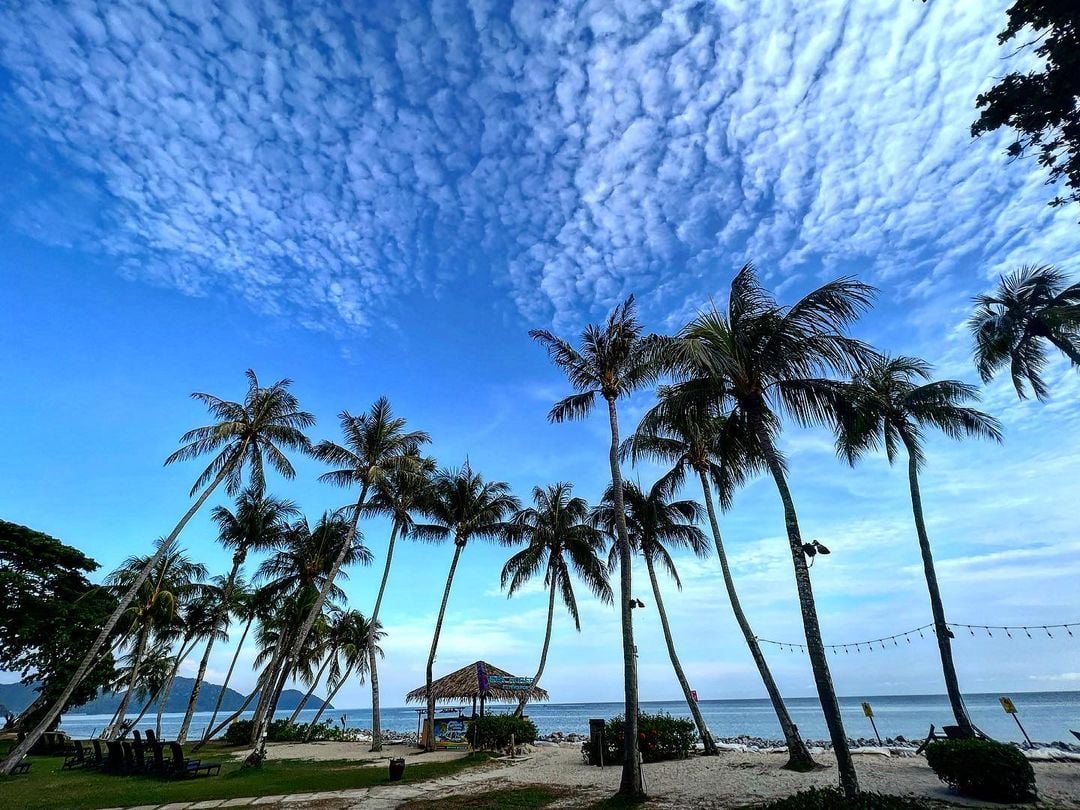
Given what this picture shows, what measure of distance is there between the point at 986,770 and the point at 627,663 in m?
6.36

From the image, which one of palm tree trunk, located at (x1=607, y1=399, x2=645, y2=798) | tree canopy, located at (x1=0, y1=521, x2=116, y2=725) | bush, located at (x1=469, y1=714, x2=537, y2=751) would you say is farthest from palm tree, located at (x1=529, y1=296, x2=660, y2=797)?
tree canopy, located at (x1=0, y1=521, x2=116, y2=725)

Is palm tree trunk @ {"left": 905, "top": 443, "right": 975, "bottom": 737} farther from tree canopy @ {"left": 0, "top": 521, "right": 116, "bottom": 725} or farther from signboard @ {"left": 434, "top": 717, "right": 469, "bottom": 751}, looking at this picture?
tree canopy @ {"left": 0, "top": 521, "right": 116, "bottom": 725}

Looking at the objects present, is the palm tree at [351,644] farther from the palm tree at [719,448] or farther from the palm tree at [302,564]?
the palm tree at [719,448]

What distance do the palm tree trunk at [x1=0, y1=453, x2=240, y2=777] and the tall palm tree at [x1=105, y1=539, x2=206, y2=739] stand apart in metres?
6.47

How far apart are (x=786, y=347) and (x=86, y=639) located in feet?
94.3

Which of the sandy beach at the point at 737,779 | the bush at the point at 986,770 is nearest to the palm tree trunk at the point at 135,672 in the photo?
the sandy beach at the point at 737,779

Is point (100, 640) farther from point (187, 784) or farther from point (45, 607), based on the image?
point (187, 784)

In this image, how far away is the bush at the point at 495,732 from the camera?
71.5 feet

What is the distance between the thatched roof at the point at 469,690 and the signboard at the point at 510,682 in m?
0.08

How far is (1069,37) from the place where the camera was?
7.84 metres

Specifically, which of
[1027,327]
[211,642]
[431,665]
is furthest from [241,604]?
[1027,327]

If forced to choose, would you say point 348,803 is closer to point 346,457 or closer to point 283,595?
point 346,457

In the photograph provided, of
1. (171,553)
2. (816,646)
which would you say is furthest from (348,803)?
(171,553)

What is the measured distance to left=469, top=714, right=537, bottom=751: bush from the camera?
21781 mm
